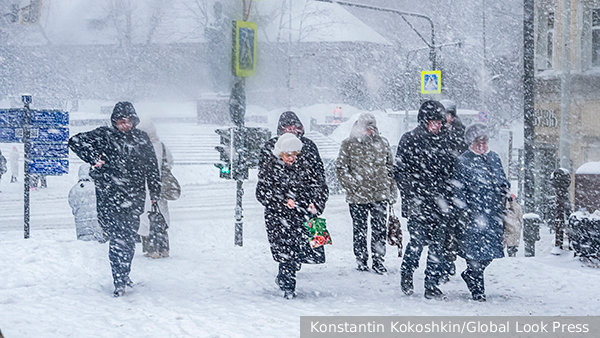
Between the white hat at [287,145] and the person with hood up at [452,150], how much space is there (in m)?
1.55

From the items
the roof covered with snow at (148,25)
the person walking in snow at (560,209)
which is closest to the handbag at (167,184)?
the person walking in snow at (560,209)

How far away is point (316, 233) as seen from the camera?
6164mm

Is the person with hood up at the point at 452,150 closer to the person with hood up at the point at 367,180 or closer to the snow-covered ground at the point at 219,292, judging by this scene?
the snow-covered ground at the point at 219,292

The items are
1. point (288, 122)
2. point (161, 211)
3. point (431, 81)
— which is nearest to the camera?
point (288, 122)

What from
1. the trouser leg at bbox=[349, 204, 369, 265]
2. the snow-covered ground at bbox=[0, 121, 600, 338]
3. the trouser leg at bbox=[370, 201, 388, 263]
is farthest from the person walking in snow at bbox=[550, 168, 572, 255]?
the trouser leg at bbox=[349, 204, 369, 265]

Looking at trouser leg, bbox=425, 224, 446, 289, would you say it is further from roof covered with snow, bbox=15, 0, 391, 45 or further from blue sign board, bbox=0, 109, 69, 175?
roof covered with snow, bbox=15, 0, 391, 45

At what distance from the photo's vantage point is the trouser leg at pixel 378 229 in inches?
281

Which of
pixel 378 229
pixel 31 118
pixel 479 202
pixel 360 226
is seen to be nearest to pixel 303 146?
pixel 360 226

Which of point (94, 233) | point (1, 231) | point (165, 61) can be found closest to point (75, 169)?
point (1, 231)

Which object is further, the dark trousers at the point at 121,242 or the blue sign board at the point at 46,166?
the blue sign board at the point at 46,166

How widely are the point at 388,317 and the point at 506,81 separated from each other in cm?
4418

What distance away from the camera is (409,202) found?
19.7ft

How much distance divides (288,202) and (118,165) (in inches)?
71.6

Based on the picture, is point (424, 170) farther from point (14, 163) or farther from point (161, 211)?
point (14, 163)
